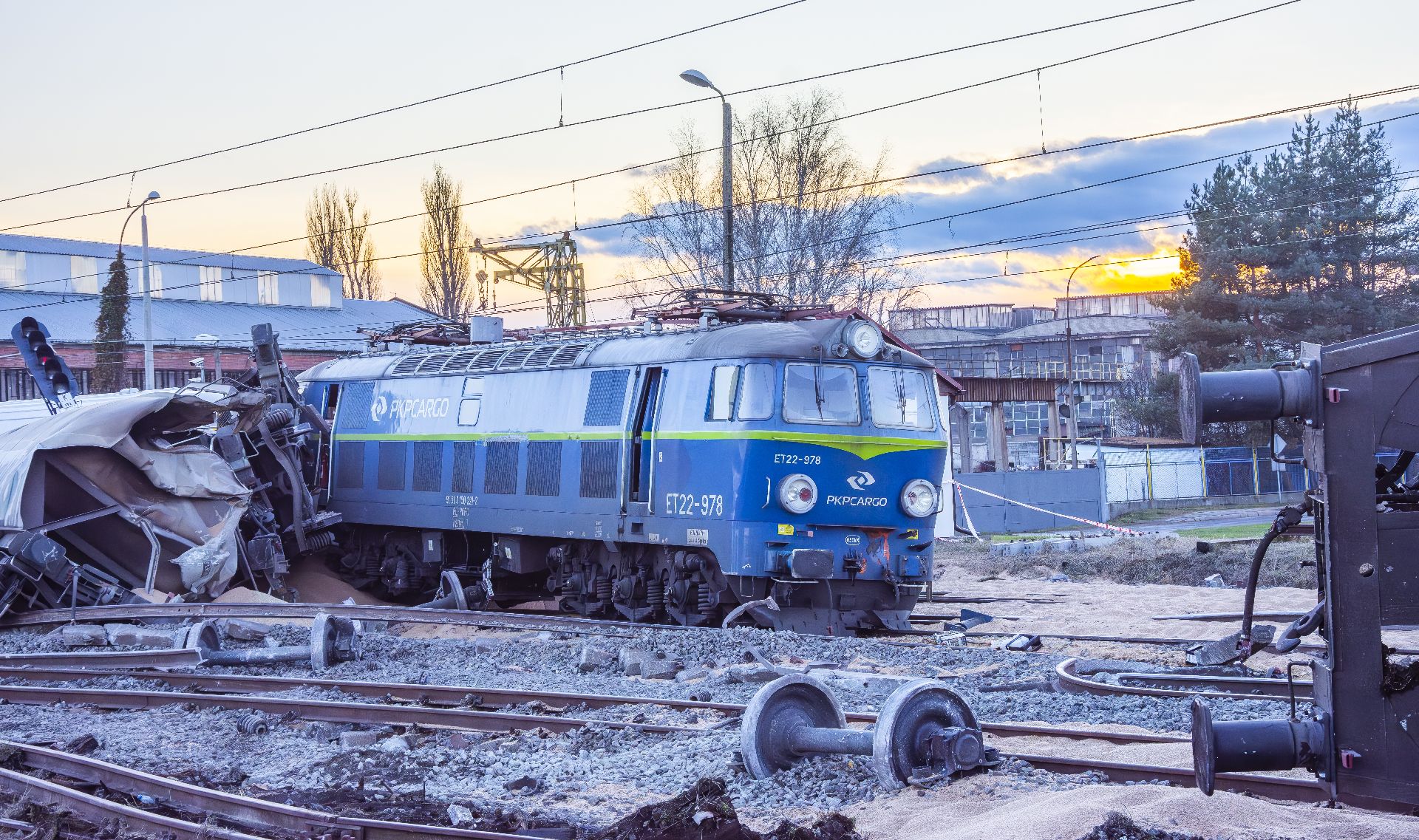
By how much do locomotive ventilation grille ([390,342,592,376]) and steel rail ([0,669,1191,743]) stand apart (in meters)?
5.94

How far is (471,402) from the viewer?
1806cm

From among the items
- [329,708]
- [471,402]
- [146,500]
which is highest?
[471,402]

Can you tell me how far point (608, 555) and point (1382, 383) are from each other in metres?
12.5

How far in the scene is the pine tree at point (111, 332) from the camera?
4484 centimetres

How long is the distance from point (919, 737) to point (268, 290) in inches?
2332

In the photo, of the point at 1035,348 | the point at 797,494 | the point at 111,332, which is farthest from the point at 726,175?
the point at 1035,348

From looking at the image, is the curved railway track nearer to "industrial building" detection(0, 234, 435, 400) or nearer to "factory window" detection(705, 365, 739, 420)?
"factory window" detection(705, 365, 739, 420)

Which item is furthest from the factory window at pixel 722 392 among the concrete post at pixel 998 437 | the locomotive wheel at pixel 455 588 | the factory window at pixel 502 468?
the concrete post at pixel 998 437

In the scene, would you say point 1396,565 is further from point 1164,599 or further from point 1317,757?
point 1164,599

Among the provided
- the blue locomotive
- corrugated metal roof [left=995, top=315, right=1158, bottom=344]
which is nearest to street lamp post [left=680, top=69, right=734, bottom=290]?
the blue locomotive

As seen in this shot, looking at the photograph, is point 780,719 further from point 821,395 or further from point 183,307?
point 183,307

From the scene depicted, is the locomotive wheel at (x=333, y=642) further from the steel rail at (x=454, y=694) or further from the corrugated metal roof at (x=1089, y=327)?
the corrugated metal roof at (x=1089, y=327)

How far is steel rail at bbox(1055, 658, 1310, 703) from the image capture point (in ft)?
29.7

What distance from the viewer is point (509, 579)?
18562mm
